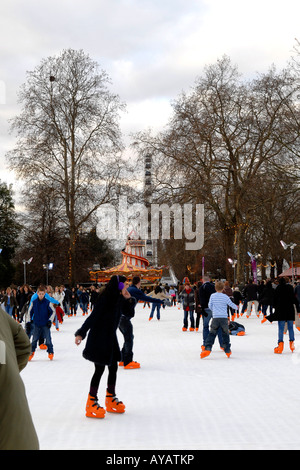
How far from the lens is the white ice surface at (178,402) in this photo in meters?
5.89

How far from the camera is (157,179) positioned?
119 ft

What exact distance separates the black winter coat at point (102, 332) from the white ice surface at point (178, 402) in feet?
2.02

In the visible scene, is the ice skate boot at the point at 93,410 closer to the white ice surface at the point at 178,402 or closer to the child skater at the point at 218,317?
the white ice surface at the point at 178,402

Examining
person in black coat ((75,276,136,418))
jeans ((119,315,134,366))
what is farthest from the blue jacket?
person in black coat ((75,276,136,418))

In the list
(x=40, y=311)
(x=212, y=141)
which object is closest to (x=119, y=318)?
(x=40, y=311)

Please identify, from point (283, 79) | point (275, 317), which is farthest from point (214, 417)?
point (283, 79)

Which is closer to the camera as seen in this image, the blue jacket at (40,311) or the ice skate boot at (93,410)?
the ice skate boot at (93,410)

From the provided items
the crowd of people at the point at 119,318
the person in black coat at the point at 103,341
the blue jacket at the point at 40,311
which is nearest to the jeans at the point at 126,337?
the crowd of people at the point at 119,318

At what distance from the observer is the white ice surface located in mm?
5891

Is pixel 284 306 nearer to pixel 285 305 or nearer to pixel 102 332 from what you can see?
pixel 285 305

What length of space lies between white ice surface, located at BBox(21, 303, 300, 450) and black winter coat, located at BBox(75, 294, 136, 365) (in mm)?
615

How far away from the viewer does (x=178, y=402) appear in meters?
7.87

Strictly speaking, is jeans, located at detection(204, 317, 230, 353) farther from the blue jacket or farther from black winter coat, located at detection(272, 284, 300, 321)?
the blue jacket

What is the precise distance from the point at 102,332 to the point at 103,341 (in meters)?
0.10
